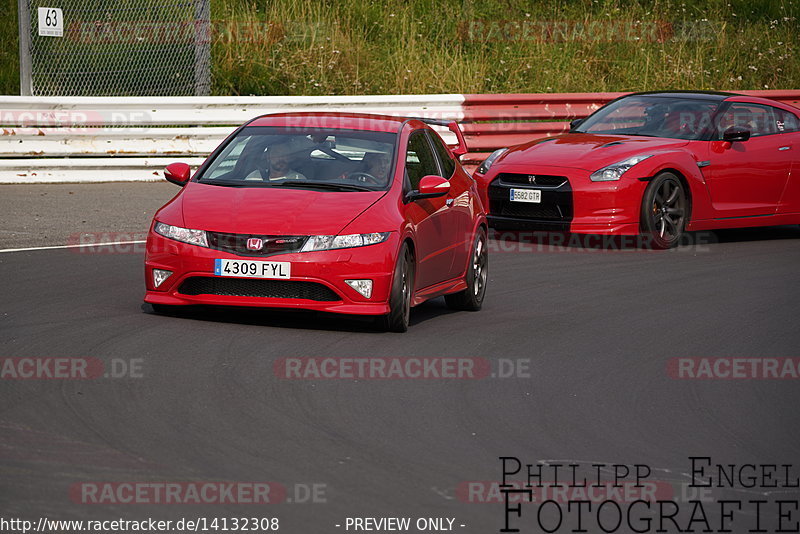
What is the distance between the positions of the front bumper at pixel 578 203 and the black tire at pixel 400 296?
517 cm

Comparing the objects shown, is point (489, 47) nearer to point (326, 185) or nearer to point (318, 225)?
point (326, 185)

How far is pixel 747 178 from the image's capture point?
15.3 meters

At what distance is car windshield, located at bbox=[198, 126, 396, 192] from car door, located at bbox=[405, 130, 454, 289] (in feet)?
0.77

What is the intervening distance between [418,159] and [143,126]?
8941 millimetres

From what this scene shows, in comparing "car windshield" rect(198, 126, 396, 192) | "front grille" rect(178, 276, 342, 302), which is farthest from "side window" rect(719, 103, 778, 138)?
"front grille" rect(178, 276, 342, 302)

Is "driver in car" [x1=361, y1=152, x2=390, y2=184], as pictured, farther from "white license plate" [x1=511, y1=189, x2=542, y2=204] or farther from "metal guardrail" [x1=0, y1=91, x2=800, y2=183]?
"metal guardrail" [x1=0, y1=91, x2=800, y2=183]

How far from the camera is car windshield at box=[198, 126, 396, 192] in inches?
380

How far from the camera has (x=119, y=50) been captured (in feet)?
64.8

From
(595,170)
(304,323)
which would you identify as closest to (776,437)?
(304,323)

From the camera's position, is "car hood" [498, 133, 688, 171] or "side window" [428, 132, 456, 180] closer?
"side window" [428, 132, 456, 180]

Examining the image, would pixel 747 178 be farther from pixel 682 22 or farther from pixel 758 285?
pixel 682 22

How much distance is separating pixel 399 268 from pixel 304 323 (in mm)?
802

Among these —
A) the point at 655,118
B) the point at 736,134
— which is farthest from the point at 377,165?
the point at 655,118

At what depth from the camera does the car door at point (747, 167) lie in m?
15.0
